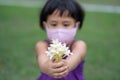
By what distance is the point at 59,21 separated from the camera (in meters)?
3.94

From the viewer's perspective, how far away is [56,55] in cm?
330

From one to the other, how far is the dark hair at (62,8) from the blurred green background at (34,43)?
0.49 m

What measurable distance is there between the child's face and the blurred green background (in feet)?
2.06

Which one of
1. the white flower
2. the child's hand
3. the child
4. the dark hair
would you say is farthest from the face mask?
the white flower

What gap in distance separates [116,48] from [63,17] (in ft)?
14.6

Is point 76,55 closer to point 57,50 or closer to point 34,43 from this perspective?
point 57,50

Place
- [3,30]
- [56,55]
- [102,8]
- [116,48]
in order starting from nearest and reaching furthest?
[56,55] < [116,48] < [3,30] < [102,8]

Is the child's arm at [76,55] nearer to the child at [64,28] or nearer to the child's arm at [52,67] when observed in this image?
the child at [64,28]

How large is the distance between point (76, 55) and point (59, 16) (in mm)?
355

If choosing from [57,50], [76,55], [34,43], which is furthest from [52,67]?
[34,43]

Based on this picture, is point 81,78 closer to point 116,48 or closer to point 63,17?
point 63,17

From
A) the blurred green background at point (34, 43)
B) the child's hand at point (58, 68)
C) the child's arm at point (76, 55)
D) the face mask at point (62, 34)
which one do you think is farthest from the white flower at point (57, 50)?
the blurred green background at point (34, 43)

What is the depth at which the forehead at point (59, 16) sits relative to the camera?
3.96m

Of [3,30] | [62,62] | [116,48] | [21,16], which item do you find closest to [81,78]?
[62,62]
